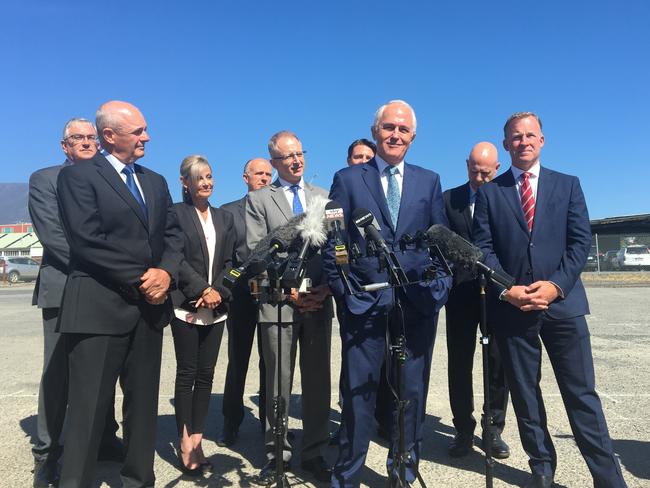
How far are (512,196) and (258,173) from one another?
326 centimetres

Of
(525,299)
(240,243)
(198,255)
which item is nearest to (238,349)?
(240,243)

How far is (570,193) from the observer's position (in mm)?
3623

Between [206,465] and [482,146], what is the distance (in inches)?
139

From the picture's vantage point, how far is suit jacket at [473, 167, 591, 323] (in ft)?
11.5

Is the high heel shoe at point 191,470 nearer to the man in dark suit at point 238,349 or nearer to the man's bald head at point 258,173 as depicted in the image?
the man in dark suit at point 238,349

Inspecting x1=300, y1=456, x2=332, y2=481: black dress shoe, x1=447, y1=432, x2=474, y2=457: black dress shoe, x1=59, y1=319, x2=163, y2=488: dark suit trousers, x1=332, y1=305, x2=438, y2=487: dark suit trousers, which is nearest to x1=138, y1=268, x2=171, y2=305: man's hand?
x1=59, y1=319, x2=163, y2=488: dark suit trousers

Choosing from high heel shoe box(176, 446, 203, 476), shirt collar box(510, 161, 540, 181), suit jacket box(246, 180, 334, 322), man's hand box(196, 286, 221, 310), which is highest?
shirt collar box(510, 161, 540, 181)

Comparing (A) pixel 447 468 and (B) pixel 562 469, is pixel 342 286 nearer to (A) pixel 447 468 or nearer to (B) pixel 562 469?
(A) pixel 447 468

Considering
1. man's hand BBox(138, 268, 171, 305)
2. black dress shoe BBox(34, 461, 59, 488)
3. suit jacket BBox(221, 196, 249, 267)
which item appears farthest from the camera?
suit jacket BBox(221, 196, 249, 267)

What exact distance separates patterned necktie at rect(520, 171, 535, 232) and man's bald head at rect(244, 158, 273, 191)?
3.20m

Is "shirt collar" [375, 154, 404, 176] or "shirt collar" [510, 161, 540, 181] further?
"shirt collar" [510, 161, 540, 181]

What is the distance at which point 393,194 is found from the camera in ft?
11.6

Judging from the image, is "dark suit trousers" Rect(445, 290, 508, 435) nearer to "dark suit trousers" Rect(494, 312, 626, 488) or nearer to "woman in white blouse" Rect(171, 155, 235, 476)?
"dark suit trousers" Rect(494, 312, 626, 488)

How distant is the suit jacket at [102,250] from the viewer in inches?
123
